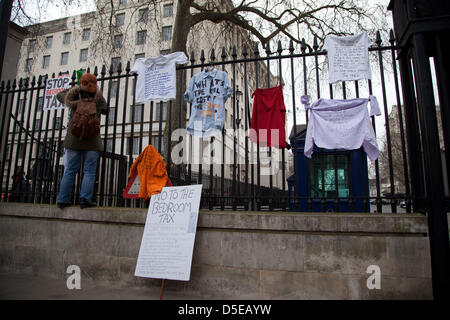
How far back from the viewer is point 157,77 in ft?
15.3

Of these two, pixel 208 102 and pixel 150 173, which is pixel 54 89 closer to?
pixel 150 173

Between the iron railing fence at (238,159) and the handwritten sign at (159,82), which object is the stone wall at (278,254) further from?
the handwritten sign at (159,82)

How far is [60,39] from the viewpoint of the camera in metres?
33.7

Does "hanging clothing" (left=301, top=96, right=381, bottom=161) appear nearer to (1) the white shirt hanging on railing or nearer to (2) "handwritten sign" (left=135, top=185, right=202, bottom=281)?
(1) the white shirt hanging on railing

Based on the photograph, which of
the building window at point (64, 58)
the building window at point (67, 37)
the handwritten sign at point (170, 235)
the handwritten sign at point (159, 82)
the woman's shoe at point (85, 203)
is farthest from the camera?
the building window at point (64, 58)

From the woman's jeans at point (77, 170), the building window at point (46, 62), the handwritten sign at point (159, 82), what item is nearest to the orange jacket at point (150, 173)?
the woman's jeans at point (77, 170)

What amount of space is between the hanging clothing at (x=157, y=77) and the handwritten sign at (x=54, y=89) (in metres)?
1.46

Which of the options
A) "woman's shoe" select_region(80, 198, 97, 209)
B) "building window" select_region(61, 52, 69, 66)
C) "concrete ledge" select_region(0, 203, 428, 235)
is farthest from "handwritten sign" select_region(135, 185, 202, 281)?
"building window" select_region(61, 52, 69, 66)

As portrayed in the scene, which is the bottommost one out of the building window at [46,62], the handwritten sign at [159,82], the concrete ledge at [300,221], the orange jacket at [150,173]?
the concrete ledge at [300,221]

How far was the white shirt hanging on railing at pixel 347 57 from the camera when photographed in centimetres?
392

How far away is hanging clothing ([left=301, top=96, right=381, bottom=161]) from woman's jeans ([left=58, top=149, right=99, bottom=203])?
3305mm

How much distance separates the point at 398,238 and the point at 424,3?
2933 millimetres

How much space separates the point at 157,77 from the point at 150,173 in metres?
1.74

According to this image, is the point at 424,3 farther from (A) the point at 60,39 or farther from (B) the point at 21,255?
(A) the point at 60,39
